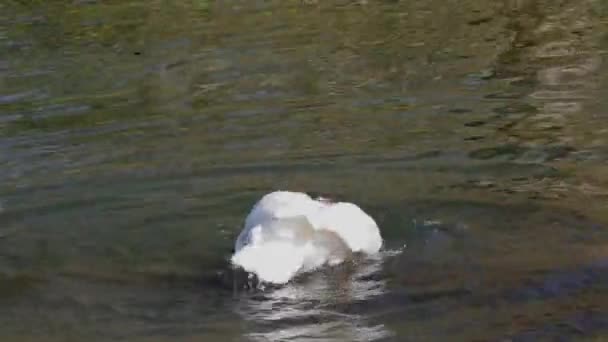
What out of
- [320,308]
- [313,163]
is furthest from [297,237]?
[313,163]

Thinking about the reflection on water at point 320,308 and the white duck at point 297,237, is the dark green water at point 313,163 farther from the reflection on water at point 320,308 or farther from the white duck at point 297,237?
the white duck at point 297,237

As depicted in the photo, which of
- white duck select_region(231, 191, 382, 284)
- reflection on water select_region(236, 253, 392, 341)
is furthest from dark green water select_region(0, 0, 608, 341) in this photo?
white duck select_region(231, 191, 382, 284)

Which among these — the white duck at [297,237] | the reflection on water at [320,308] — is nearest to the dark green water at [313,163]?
the reflection on water at [320,308]

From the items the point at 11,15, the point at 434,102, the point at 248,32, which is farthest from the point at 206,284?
the point at 11,15

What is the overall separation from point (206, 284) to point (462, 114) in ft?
9.82

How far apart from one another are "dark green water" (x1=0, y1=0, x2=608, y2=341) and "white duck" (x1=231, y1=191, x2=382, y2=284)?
120 millimetres

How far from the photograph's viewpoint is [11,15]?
12602 mm

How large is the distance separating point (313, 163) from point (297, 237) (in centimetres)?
192

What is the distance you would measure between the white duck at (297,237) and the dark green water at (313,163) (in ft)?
0.39

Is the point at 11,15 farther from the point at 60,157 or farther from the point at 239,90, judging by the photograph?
the point at 60,157

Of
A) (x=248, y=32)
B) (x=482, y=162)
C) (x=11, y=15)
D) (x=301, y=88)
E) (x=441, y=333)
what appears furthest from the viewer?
(x=11, y=15)

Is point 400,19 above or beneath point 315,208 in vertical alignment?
above

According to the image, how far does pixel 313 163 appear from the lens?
7578 mm

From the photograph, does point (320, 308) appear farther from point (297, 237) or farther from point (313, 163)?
point (313, 163)
